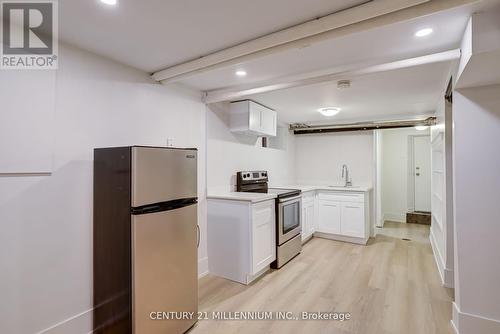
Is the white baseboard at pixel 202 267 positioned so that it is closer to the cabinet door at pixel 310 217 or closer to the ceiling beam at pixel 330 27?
the cabinet door at pixel 310 217

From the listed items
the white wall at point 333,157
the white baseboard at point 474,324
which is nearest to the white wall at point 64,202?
the white baseboard at point 474,324

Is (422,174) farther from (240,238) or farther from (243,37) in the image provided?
(243,37)

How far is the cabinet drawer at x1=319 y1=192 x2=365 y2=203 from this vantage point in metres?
4.30

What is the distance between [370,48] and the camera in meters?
2.01

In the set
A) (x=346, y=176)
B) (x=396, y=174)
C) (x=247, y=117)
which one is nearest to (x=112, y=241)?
(x=247, y=117)

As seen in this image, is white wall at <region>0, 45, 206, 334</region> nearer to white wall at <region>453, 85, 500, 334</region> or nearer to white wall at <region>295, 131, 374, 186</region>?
white wall at <region>453, 85, 500, 334</region>

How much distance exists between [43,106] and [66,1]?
755 mm

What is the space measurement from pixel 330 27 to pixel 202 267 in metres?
2.86

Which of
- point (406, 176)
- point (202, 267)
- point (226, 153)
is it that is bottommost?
point (202, 267)

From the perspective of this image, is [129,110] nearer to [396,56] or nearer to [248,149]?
[248,149]

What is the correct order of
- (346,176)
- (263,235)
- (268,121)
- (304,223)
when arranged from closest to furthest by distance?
(263,235) → (268,121) → (304,223) → (346,176)

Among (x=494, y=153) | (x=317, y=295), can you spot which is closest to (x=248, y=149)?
(x=317, y=295)

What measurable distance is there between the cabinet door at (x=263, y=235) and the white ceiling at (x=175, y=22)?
1784 millimetres

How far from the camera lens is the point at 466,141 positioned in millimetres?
2033
